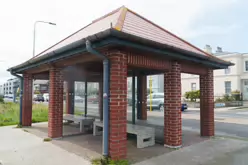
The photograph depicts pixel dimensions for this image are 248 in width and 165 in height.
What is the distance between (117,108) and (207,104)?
421 cm

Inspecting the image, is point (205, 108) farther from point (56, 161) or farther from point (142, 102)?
point (56, 161)

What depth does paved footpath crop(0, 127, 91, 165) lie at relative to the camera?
182 inches

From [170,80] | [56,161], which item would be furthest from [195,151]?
[56,161]

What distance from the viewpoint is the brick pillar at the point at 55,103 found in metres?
6.59

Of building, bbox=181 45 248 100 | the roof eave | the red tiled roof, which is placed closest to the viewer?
the roof eave

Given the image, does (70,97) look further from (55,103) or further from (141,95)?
(55,103)

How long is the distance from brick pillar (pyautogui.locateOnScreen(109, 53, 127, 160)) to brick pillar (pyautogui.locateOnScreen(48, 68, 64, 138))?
298 cm

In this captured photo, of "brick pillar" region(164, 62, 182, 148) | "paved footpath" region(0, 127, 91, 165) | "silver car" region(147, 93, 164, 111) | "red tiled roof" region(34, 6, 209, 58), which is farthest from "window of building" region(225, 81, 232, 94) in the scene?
"paved footpath" region(0, 127, 91, 165)

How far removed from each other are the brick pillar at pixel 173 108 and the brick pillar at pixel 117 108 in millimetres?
1868

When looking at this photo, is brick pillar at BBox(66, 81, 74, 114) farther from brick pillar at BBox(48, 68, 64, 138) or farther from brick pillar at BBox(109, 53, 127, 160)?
brick pillar at BBox(109, 53, 127, 160)

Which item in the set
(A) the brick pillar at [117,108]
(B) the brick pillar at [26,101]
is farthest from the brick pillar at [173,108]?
(B) the brick pillar at [26,101]

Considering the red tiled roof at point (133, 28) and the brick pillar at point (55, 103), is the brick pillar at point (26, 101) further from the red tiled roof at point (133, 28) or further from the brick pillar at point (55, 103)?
the red tiled roof at point (133, 28)

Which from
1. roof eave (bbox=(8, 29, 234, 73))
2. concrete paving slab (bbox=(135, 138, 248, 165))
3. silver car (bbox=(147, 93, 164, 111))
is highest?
roof eave (bbox=(8, 29, 234, 73))

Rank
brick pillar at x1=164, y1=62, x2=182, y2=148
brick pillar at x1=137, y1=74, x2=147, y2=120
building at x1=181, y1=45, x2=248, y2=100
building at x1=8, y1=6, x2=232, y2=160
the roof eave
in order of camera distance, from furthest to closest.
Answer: building at x1=181, y1=45, x2=248, y2=100
brick pillar at x1=137, y1=74, x2=147, y2=120
brick pillar at x1=164, y1=62, x2=182, y2=148
building at x1=8, y1=6, x2=232, y2=160
the roof eave
